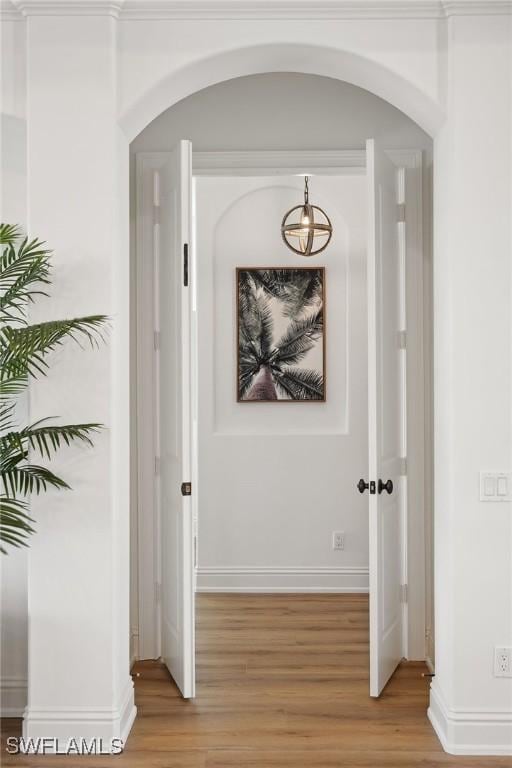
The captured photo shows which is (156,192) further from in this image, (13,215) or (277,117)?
(13,215)

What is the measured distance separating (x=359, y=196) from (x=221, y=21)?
2.28m

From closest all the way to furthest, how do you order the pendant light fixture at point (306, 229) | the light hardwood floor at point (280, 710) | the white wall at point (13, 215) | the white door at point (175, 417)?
the light hardwood floor at point (280, 710)
the white wall at point (13, 215)
the white door at point (175, 417)
the pendant light fixture at point (306, 229)

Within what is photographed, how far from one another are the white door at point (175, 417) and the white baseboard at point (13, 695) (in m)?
0.67

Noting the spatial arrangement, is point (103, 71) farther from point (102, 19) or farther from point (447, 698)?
point (447, 698)

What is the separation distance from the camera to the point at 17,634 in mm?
3031

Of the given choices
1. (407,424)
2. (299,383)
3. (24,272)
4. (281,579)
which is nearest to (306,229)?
(299,383)

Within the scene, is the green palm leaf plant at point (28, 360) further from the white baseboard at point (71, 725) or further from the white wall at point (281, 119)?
the white wall at point (281, 119)

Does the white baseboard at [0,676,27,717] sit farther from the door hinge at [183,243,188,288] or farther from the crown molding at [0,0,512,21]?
the crown molding at [0,0,512,21]

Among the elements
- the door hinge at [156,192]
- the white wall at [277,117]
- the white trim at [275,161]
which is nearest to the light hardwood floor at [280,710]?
the door hinge at [156,192]

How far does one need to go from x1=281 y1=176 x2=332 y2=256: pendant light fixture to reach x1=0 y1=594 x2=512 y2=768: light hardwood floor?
2325mm

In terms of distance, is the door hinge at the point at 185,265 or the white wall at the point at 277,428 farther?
the white wall at the point at 277,428

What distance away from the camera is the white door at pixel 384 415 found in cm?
313

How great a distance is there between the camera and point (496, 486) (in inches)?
107

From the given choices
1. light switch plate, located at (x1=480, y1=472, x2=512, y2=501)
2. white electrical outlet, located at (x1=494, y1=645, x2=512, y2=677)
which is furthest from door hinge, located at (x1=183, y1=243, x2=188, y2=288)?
white electrical outlet, located at (x1=494, y1=645, x2=512, y2=677)
